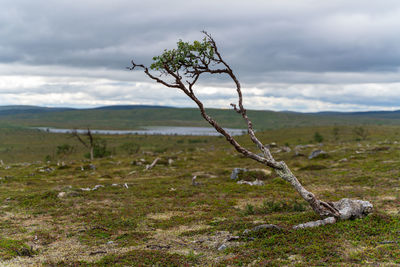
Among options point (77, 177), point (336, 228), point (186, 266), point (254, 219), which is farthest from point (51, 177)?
point (336, 228)

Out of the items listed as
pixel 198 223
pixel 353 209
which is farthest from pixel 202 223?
pixel 353 209

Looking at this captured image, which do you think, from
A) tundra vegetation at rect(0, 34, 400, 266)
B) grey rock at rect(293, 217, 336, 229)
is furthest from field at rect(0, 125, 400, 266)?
grey rock at rect(293, 217, 336, 229)

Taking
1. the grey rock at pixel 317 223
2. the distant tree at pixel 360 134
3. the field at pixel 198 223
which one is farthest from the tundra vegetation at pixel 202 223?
the distant tree at pixel 360 134

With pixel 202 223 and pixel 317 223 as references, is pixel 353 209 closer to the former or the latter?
pixel 317 223

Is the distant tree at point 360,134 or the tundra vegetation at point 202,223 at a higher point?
the distant tree at point 360,134

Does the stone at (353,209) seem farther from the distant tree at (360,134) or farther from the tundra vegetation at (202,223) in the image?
the distant tree at (360,134)

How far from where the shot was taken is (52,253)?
14.4 meters

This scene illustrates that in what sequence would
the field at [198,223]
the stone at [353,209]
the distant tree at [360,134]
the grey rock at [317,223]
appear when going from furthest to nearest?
the distant tree at [360,134]
the stone at [353,209]
the grey rock at [317,223]
the field at [198,223]

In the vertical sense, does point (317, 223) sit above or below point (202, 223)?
above

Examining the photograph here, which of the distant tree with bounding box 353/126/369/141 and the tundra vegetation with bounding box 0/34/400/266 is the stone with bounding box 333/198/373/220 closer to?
the tundra vegetation with bounding box 0/34/400/266

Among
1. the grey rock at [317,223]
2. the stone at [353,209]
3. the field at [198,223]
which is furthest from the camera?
the stone at [353,209]

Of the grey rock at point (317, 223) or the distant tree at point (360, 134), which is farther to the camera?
the distant tree at point (360, 134)

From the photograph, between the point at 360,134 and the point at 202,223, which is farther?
the point at 360,134

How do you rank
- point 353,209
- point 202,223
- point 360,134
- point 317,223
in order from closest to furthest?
point 317,223 < point 353,209 < point 202,223 < point 360,134
